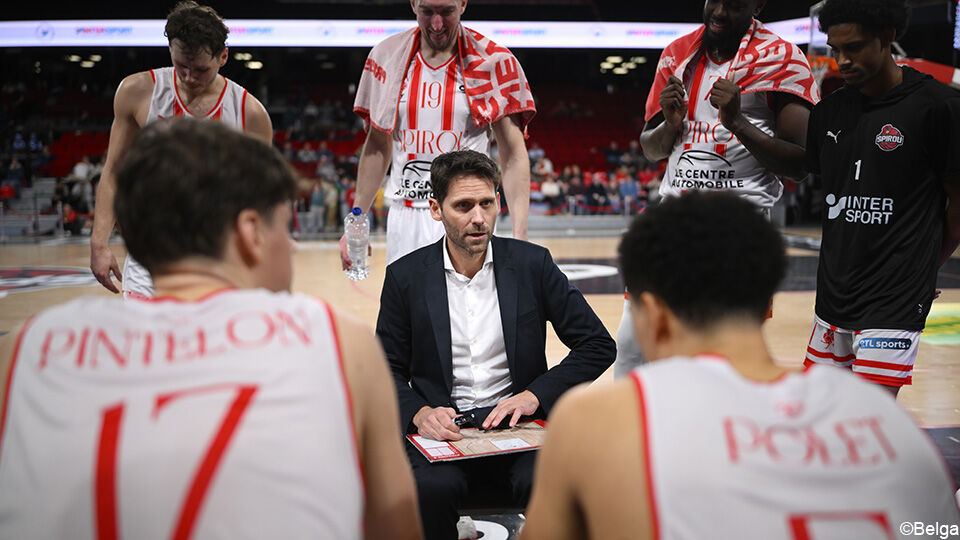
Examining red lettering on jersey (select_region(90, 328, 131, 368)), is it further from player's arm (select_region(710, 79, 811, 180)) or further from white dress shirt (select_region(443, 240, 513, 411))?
player's arm (select_region(710, 79, 811, 180))

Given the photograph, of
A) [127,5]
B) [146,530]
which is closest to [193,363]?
[146,530]

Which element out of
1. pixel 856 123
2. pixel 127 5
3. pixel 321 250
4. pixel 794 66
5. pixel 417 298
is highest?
pixel 127 5

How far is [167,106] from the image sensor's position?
11.2 ft

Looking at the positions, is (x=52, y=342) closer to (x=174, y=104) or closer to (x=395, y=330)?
(x=395, y=330)

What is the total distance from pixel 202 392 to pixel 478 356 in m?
1.77

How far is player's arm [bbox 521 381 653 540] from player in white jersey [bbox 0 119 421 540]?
11.3 inches

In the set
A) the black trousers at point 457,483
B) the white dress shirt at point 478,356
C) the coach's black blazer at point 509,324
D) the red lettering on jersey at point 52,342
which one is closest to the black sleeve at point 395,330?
the coach's black blazer at point 509,324

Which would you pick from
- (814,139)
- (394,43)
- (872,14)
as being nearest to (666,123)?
(814,139)

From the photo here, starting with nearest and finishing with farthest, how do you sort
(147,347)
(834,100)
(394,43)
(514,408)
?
(147,347) < (514,408) < (834,100) < (394,43)

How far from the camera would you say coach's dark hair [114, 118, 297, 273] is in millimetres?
1223

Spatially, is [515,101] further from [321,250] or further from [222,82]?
[321,250]

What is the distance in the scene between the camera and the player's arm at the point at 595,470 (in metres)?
1.05

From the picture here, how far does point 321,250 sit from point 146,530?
41.9ft

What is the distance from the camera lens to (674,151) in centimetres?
344
